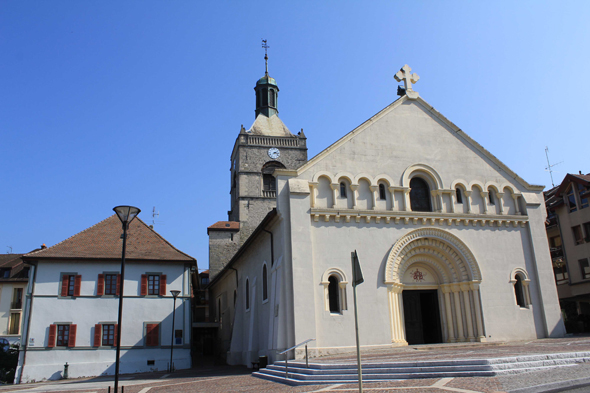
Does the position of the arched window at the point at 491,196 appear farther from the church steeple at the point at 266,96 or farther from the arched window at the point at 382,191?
the church steeple at the point at 266,96

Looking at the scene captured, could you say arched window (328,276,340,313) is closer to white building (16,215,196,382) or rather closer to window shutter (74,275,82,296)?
white building (16,215,196,382)

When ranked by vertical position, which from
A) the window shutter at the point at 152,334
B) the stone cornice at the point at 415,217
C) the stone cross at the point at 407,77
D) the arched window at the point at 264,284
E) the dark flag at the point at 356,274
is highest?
the stone cross at the point at 407,77

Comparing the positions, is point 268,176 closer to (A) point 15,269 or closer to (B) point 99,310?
(B) point 99,310

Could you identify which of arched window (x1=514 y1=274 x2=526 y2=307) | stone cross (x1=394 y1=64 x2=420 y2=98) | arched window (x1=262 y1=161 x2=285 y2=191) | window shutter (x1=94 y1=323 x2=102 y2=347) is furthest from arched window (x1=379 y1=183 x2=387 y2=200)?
arched window (x1=262 y1=161 x2=285 y2=191)

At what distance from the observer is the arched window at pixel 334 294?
1984 cm

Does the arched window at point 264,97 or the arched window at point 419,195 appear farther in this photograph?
the arched window at point 264,97

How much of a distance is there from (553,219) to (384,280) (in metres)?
23.5

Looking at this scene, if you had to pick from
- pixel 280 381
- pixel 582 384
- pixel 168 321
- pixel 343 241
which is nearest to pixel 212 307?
pixel 168 321

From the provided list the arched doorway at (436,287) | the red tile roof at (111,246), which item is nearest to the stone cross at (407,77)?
the arched doorway at (436,287)

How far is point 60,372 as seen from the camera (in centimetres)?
2617

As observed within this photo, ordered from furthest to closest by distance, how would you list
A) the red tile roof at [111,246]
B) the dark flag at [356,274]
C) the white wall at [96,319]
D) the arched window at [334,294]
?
the red tile roof at [111,246], the white wall at [96,319], the arched window at [334,294], the dark flag at [356,274]

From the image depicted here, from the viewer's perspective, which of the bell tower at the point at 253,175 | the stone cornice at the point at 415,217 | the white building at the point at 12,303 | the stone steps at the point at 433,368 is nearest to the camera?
the stone steps at the point at 433,368

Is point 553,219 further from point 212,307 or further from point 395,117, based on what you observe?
point 212,307

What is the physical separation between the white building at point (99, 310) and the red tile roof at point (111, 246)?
2.2 inches
